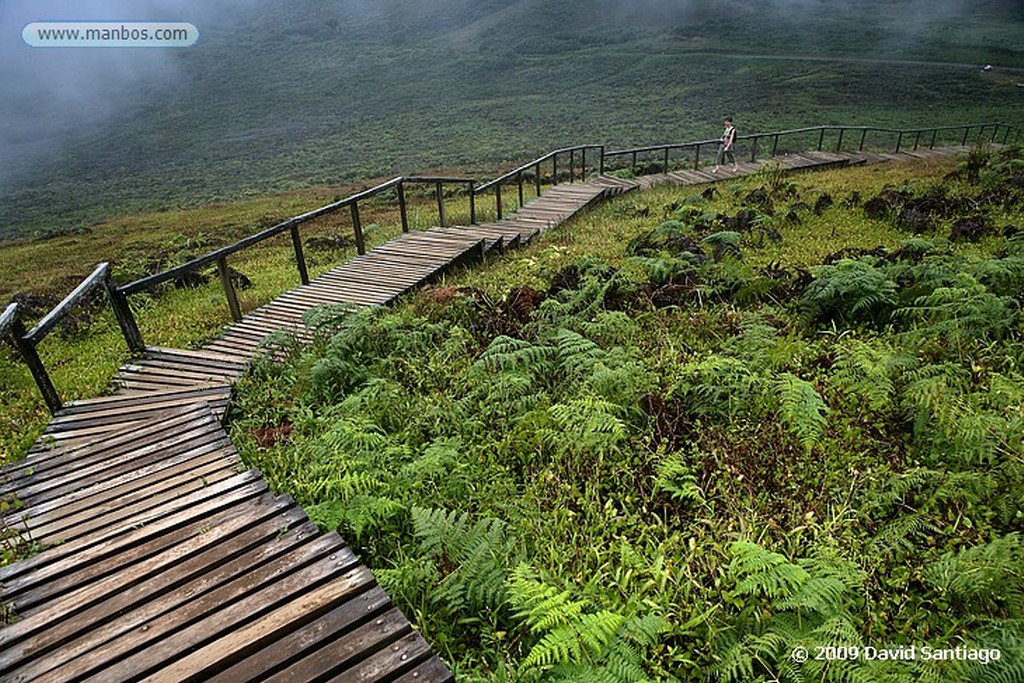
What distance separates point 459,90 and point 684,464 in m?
96.1

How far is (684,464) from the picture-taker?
4.02 metres

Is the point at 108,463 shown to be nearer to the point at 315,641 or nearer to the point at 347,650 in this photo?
the point at 315,641

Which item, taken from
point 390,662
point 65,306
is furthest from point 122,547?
point 65,306

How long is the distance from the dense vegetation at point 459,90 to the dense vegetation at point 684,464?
3610 centimetres

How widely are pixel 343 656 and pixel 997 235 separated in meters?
11.0

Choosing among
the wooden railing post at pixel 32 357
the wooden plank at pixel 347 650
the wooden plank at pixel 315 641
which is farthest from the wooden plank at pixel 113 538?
the wooden railing post at pixel 32 357

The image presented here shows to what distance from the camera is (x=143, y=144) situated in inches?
2776

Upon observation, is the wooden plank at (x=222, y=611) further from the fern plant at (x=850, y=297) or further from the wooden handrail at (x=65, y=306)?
the fern plant at (x=850, y=297)

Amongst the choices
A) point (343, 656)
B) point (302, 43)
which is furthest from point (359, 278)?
point (302, 43)

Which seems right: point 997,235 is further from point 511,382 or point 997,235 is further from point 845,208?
point 511,382

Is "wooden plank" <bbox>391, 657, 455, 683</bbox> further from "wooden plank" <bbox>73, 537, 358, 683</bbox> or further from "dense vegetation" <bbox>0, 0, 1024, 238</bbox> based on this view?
"dense vegetation" <bbox>0, 0, 1024, 238</bbox>

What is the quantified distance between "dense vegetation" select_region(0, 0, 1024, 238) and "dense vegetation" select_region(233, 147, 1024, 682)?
36.1m

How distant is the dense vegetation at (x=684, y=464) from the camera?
109 inches

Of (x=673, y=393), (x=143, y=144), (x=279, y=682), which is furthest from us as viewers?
(x=143, y=144)
